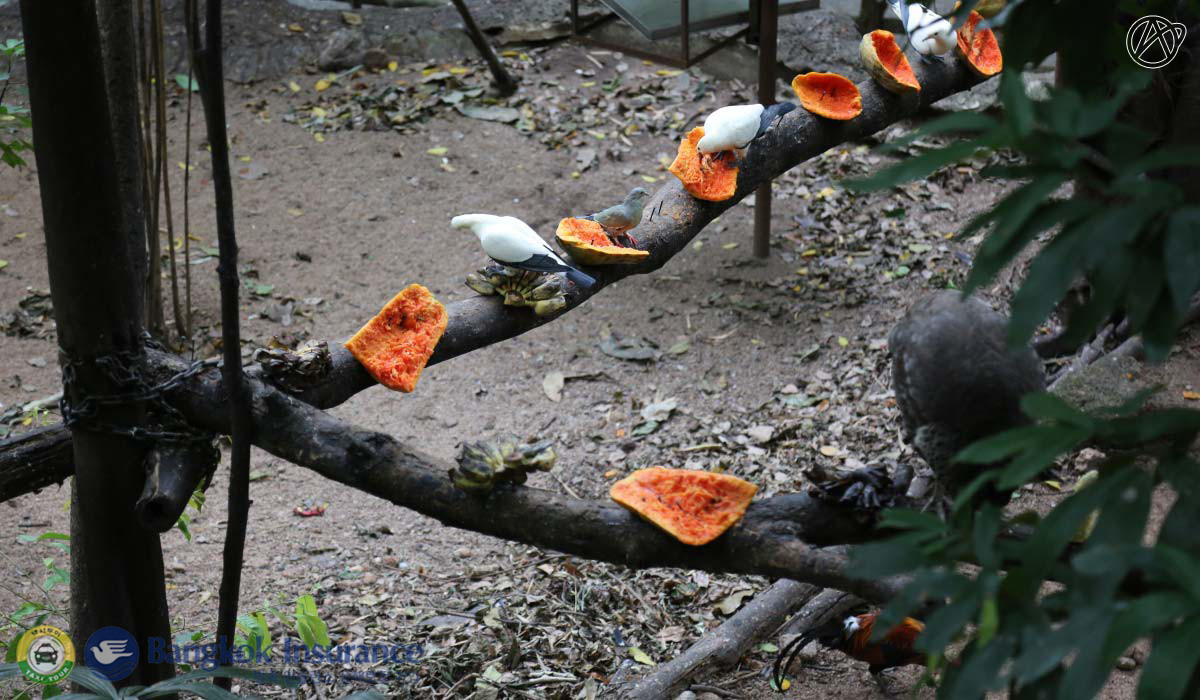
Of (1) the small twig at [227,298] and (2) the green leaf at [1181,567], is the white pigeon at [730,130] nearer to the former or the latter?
(1) the small twig at [227,298]

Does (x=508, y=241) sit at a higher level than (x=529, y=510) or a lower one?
higher

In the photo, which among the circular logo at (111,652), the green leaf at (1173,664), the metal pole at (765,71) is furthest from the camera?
the metal pole at (765,71)

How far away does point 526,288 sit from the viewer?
85.7 inches

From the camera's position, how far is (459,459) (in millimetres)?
1756

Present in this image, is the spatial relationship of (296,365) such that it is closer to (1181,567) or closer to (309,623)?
(309,623)

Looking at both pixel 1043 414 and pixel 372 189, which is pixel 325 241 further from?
pixel 1043 414

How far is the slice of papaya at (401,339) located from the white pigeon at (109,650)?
2.25 feet

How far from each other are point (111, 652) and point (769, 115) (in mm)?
2135

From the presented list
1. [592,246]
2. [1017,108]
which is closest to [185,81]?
[592,246]

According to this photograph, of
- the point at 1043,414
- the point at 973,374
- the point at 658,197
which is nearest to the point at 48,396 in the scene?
the point at 658,197

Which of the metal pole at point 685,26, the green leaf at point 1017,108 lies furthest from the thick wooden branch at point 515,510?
the metal pole at point 685,26

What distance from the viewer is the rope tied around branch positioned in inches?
68.5

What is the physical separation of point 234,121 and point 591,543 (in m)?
4.63

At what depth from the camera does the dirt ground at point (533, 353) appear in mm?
2770
